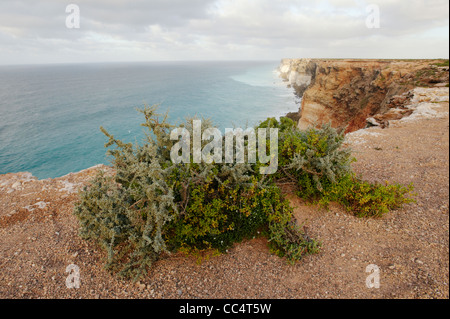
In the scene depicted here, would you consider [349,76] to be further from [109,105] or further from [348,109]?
[109,105]

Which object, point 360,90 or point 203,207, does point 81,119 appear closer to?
point 360,90

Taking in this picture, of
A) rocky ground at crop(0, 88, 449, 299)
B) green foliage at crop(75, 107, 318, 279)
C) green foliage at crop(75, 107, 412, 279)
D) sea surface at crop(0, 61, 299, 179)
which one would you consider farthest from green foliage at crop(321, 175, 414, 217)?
sea surface at crop(0, 61, 299, 179)

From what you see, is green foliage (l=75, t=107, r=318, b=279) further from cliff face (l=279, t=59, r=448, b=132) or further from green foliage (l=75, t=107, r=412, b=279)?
cliff face (l=279, t=59, r=448, b=132)

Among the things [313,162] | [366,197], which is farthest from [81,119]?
[366,197]

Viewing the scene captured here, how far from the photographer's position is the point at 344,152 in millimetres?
6730

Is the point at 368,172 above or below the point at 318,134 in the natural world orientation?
below

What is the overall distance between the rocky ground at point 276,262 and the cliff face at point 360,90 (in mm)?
11506

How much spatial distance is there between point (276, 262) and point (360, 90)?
2654 centimetres

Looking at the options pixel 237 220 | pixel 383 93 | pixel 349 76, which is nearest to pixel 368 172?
pixel 237 220

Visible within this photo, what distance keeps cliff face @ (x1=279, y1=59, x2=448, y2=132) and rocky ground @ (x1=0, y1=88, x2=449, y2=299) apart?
11.5 meters

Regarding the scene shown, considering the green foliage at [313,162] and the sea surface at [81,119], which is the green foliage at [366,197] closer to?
the green foliage at [313,162]

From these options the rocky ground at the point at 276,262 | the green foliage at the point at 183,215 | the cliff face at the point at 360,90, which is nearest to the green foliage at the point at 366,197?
the rocky ground at the point at 276,262
